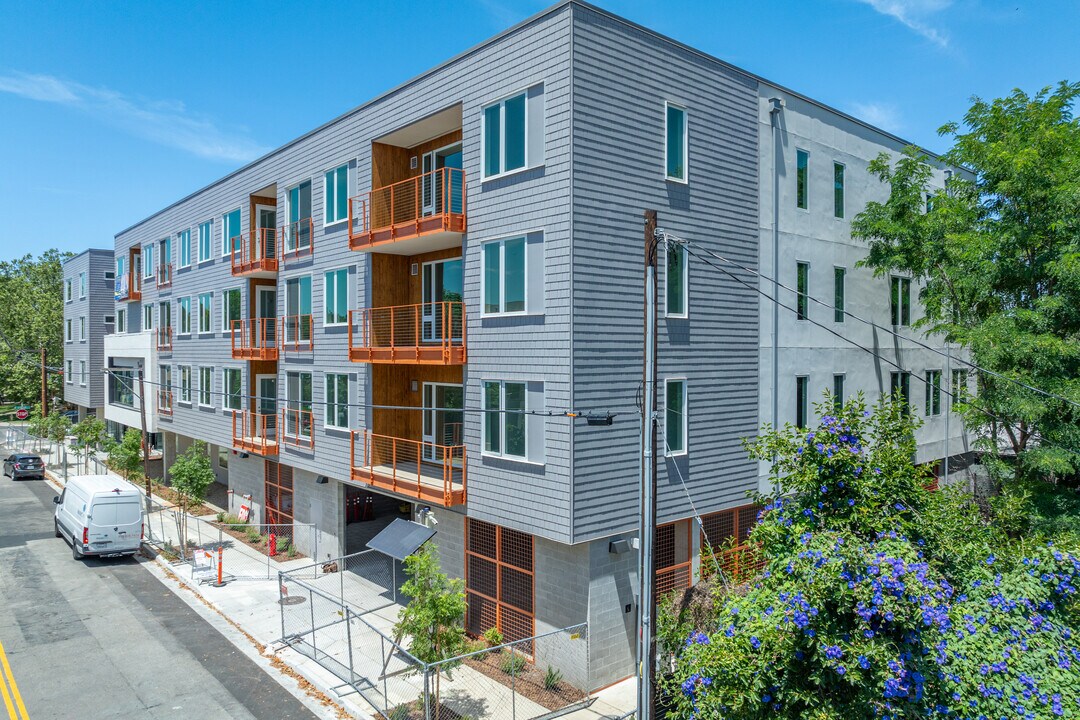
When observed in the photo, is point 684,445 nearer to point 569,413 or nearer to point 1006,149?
point 569,413

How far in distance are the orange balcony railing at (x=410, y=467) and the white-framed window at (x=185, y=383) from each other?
15.1m

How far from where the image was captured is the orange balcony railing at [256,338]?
24.5 meters

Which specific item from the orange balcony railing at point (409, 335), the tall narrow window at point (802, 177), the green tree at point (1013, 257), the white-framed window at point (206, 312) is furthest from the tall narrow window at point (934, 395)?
the white-framed window at point (206, 312)

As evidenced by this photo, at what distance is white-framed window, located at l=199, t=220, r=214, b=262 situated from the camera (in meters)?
29.3

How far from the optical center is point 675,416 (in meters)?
15.8

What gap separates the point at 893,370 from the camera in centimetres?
2220

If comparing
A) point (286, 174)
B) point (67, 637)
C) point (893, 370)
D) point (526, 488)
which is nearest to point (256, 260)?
point (286, 174)

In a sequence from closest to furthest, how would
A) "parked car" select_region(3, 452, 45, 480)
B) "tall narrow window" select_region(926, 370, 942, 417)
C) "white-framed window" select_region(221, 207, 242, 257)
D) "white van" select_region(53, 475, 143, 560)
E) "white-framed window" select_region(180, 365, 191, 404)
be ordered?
"white van" select_region(53, 475, 143, 560) < "tall narrow window" select_region(926, 370, 942, 417) < "white-framed window" select_region(221, 207, 242, 257) < "white-framed window" select_region(180, 365, 191, 404) < "parked car" select_region(3, 452, 45, 480)

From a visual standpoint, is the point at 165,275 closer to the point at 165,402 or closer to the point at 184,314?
the point at 184,314

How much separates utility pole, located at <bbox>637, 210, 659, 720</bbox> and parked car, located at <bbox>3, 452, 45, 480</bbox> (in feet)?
137

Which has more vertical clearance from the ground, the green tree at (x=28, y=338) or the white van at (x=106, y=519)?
the green tree at (x=28, y=338)

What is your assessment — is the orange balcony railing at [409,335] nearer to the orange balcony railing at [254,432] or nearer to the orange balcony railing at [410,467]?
the orange balcony railing at [410,467]

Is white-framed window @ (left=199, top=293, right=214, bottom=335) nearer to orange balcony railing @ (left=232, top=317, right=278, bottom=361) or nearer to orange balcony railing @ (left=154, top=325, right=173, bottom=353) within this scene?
orange balcony railing @ (left=232, top=317, right=278, bottom=361)

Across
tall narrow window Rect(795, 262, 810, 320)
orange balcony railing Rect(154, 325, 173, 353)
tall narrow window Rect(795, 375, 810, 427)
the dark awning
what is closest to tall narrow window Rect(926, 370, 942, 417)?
tall narrow window Rect(795, 375, 810, 427)
